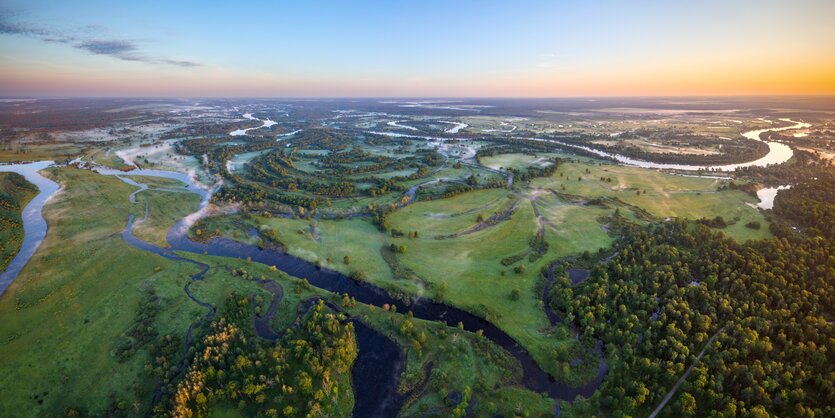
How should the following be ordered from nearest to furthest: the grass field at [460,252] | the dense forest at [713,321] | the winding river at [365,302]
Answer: the dense forest at [713,321]
the winding river at [365,302]
the grass field at [460,252]

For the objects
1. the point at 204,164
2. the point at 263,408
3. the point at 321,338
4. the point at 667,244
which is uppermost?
the point at 204,164

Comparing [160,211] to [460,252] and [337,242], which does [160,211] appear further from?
[460,252]

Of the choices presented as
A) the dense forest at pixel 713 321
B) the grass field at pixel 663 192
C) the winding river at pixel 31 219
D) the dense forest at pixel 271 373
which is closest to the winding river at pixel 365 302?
the winding river at pixel 31 219

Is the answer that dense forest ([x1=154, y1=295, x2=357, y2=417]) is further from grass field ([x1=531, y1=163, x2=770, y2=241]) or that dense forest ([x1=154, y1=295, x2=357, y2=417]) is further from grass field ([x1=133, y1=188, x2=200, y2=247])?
grass field ([x1=531, y1=163, x2=770, y2=241])

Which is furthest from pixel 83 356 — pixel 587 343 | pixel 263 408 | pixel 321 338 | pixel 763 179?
pixel 763 179

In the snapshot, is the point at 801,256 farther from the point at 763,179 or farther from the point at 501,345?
the point at 763,179

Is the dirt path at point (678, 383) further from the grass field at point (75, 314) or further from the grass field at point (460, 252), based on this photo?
the grass field at point (75, 314)
